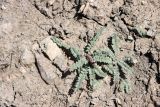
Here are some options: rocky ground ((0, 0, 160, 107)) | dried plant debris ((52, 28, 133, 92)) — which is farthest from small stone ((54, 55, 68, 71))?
dried plant debris ((52, 28, 133, 92))

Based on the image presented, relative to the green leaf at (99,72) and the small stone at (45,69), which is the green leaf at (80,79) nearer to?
the green leaf at (99,72)

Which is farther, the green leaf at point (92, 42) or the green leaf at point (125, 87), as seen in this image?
the green leaf at point (92, 42)

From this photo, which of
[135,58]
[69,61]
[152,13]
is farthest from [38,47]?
[152,13]

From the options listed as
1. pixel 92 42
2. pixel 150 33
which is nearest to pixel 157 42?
pixel 150 33

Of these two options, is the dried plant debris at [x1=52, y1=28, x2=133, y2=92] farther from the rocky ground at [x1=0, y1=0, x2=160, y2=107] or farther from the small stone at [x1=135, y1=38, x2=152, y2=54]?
the small stone at [x1=135, y1=38, x2=152, y2=54]

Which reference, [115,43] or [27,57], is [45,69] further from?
[115,43]

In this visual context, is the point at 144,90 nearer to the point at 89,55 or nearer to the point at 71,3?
the point at 89,55

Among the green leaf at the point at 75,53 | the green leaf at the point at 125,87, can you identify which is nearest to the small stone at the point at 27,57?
the green leaf at the point at 75,53
